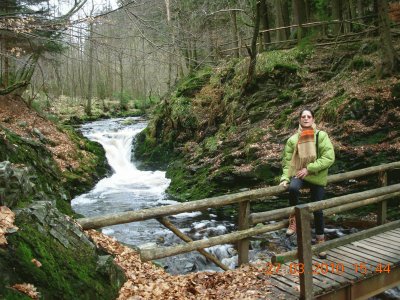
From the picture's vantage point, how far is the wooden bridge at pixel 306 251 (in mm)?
4582

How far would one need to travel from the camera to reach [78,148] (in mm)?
18641

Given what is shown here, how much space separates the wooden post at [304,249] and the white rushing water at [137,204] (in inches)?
142

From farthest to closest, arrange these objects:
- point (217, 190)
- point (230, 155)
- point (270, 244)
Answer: point (230, 155) < point (217, 190) < point (270, 244)

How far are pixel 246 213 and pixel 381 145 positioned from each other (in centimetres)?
804

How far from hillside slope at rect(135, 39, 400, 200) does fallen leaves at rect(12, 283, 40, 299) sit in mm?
9798

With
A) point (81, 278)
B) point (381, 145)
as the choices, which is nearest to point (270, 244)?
point (381, 145)

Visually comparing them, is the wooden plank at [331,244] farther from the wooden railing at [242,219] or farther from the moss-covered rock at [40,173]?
the moss-covered rock at [40,173]

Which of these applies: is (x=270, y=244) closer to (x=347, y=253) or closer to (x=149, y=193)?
(x=347, y=253)

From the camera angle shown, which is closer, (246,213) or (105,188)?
(246,213)

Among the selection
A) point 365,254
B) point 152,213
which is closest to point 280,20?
point 365,254

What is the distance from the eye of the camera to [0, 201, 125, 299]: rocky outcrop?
137 inches

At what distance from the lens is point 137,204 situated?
14.1m

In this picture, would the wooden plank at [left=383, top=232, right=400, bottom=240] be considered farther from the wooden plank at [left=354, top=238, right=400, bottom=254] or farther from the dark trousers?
the dark trousers

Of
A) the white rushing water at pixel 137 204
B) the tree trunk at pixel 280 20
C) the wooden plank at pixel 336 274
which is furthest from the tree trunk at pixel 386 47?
the wooden plank at pixel 336 274
